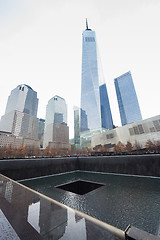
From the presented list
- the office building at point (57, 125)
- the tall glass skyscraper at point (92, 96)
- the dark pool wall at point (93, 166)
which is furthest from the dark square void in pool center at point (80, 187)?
the office building at point (57, 125)

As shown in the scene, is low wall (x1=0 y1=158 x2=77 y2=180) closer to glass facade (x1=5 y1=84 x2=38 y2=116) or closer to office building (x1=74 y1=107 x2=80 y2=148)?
office building (x1=74 y1=107 x2=80 y2=148)

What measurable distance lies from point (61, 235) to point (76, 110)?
9821cm

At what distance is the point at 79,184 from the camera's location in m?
6.09

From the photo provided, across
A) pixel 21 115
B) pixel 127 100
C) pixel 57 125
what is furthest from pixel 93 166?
pixel 21 115

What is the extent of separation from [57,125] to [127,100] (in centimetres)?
6149

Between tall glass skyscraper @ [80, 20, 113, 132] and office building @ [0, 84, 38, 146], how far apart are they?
4223cm

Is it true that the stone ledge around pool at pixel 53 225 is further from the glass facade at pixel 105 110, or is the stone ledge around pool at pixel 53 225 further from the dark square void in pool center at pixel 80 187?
the glass facade at pixel 105 110

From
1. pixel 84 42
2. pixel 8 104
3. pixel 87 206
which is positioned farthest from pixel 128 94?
pixel 8 104

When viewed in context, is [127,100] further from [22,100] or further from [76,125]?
[22,100]

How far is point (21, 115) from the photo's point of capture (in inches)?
3561

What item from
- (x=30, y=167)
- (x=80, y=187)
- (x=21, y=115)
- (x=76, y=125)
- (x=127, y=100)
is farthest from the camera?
(x=76, y=125)

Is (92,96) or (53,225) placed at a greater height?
(92,96)

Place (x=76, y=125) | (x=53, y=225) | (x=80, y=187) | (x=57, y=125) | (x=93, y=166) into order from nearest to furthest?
(x=53, y=225)
(x=80, y=187)
(x=93, y=166)
(x=76, y=125)
(x=57, y=125)

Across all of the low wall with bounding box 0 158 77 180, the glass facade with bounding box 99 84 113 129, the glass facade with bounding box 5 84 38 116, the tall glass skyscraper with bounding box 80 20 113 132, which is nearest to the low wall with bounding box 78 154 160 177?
the low wall with bounding box 0 158 77 180
